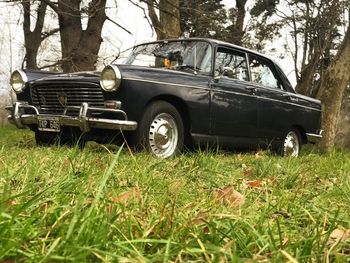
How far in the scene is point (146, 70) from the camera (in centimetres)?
547

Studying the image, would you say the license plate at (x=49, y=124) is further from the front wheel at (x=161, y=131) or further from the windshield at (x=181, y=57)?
the windshield at (x=181, y=57)

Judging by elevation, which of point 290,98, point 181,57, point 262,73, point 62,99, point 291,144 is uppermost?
point 181,57

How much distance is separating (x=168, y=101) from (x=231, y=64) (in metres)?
1.48

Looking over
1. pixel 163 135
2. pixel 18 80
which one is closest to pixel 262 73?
pixel 163 135

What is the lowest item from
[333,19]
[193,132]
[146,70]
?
[193,132]

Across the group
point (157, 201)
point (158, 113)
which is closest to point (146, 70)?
point (158, 113)

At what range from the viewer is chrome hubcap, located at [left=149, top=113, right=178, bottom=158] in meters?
5.45

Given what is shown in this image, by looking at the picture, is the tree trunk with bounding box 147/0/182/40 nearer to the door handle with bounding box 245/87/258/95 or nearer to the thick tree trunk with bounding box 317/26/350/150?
the thick tree trunk with bounding box 317/26/350/150

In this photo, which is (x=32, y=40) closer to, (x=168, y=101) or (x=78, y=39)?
(x=78, y=39)

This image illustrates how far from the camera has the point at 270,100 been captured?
7352 millimetres

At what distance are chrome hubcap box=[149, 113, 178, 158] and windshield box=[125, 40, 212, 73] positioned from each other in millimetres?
924

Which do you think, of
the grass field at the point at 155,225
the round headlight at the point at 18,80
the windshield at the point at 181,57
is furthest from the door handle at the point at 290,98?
the grass field at the point at 155,225

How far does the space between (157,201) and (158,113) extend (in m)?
3.40

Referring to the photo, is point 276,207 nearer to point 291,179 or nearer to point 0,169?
point 291,179
